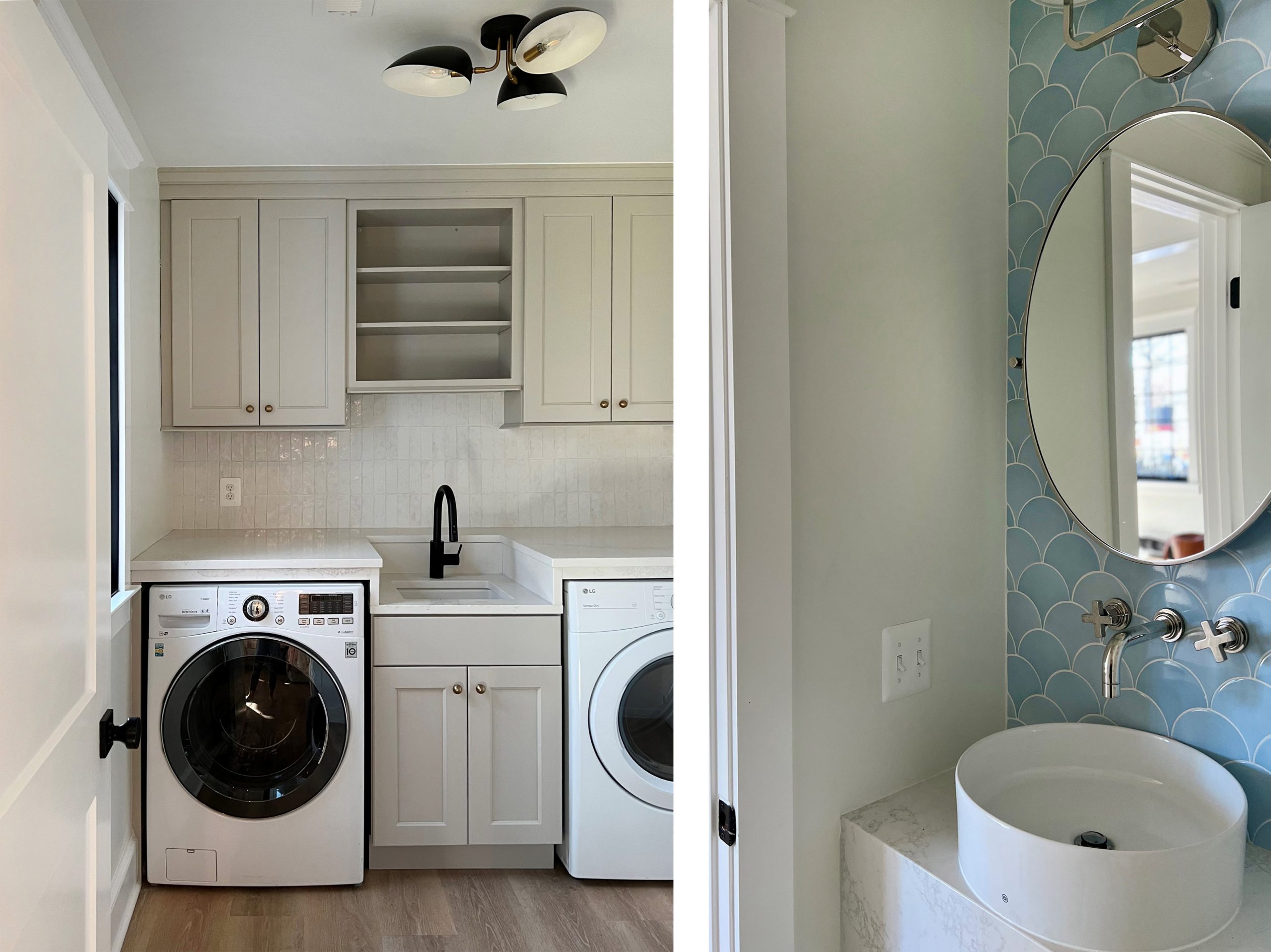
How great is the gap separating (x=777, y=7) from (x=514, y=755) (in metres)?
2.23

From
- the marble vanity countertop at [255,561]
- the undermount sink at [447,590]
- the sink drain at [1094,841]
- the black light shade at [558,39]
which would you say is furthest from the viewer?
the undermount sink at [447,590]

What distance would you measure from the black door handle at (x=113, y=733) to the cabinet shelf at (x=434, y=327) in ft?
6.85

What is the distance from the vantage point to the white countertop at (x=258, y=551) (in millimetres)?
2490

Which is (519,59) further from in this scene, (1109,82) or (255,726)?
(255,726)

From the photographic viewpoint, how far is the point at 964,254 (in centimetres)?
121

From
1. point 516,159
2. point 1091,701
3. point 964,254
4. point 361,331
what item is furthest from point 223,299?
point 1091,701

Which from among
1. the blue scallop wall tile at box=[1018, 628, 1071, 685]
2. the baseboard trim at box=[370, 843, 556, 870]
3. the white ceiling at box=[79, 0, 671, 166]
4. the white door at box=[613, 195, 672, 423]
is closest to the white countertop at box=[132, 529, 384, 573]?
the baseboard trim at box=[370, 843, 556, 870]

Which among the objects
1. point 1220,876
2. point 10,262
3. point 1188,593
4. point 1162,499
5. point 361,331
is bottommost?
point 1220,876

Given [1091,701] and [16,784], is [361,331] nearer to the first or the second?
[16,784]

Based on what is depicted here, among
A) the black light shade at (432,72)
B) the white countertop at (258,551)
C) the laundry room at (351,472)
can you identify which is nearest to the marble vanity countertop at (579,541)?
the laundry room at (351,472)

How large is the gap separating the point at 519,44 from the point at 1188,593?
1.78 metres

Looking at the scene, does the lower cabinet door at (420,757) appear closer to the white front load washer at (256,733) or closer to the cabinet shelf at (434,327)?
the white front load washer at (256,733)

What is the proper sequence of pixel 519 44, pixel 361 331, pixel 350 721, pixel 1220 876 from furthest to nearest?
pixel 361 331
pixel 350 721
pixel 519 44
pixel 1220 876

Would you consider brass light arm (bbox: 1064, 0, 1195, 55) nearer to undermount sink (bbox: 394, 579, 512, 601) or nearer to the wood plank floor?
the wood plank floor
